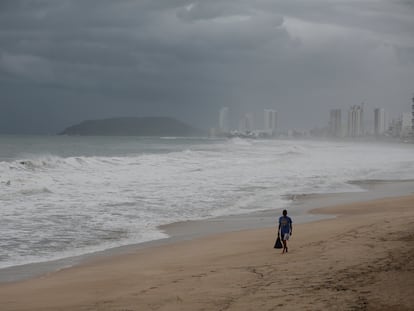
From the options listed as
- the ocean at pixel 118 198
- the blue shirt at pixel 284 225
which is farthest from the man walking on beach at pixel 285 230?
the ocean at pixel 118 198

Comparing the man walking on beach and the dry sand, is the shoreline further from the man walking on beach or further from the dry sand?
the man walking on beach

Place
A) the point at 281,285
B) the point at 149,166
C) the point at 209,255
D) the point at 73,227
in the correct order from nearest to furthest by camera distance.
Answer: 1. the point at 281,285
2. the point at 209,255
3. the point at 73,227
4. the point at 149,166

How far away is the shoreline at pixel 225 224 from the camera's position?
975cm

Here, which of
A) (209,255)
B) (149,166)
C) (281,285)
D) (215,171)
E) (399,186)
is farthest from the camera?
(149,166)

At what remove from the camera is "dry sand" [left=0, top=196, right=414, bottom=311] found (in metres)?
6.72

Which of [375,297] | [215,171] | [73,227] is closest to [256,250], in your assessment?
[375,297]

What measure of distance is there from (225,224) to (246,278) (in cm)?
717

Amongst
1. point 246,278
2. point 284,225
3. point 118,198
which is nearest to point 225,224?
point 284,225

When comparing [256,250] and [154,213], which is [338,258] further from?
[154,213]

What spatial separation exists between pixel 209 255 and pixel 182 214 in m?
6.44

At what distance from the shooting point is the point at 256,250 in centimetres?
1076

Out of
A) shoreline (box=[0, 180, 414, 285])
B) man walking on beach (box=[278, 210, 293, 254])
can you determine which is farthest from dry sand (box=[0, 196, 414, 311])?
shoreline (box=[0, 180, 414, 285])

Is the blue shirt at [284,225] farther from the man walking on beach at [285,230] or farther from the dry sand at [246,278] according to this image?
the dry sand at [246,278]

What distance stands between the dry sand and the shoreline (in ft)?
1.45
